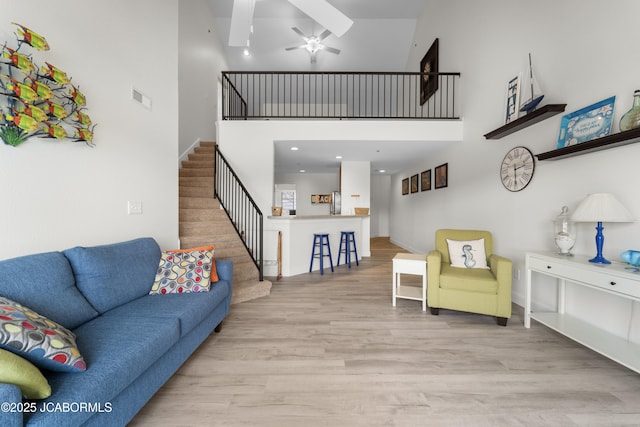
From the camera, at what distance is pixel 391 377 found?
73.7 inches

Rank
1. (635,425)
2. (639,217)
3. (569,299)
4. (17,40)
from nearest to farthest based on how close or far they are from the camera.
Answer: (635,425), (17,40), (639,217), (569,299)

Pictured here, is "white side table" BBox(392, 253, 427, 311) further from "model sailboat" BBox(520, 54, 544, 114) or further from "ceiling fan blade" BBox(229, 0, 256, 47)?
"ceiling fan blade" BBox(229, 0, 256, 47)

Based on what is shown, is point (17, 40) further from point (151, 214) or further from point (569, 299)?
point (569, 299)

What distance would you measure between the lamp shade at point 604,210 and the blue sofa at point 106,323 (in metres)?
3.22

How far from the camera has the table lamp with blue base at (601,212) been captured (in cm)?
201

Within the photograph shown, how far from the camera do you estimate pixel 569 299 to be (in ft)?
8.55

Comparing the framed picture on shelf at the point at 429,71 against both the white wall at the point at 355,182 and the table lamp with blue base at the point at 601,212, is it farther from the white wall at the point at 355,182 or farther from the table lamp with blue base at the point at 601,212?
the table lamp with blue base at the point at 601,212

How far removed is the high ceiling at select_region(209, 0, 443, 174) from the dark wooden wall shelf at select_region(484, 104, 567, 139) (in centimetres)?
172

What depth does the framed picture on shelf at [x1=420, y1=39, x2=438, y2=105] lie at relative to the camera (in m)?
5.76

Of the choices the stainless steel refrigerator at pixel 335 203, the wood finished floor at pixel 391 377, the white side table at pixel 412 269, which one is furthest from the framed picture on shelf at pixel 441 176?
the stainless steel refrigerator at pixel 335 203

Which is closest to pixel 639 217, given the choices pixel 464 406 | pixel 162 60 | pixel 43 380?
pixel 464 406

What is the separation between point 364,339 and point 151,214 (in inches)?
103

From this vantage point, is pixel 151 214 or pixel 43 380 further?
pixel 151 214

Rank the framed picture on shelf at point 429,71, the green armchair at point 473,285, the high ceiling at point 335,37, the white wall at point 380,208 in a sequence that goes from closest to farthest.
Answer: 1. the green armchair at point 473,285
2. the framed picture on shelf at point 429,71
3. the high ceiling at point 335,37
4. the white wall at point 380,208
